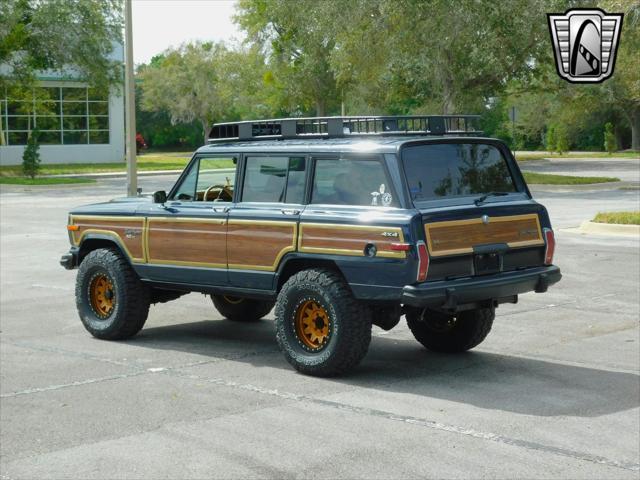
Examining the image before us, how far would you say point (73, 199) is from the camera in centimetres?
3347

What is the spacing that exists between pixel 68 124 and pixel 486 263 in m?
57.1

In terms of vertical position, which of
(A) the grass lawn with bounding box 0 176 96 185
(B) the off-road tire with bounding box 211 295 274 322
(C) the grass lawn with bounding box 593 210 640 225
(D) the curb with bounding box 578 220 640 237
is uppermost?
(A) the grass lawn with bounding box 0 176 96 185

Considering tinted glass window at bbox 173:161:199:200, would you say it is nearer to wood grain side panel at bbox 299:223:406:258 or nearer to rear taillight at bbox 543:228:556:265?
wood grain side panel at bbox 299:223:406:258

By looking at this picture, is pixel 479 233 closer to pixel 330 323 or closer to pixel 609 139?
pixel 330 323

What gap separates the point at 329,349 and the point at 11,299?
6259 mm

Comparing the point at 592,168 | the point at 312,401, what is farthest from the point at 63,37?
the point at 312,401

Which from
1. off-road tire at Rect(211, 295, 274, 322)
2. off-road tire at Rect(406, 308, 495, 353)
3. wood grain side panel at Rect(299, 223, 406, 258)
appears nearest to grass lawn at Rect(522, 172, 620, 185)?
off-road tire at Rect(211, 295, 274, 322)

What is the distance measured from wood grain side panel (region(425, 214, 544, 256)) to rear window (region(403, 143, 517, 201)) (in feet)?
1.12

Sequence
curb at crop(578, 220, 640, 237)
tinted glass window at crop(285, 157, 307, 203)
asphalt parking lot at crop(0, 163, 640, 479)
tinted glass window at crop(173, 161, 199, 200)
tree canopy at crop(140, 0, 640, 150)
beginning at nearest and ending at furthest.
Answer: asphalt parking lot at crop(0, 163, 640, 479) → tinted glass window at crop(285, 157, 307, 203) → tinted glass window at crop(173, 161, 199, 200) → curb at crop(578, 220, 640, 237) → tree canopy at crop(140, 0, 640, 150)

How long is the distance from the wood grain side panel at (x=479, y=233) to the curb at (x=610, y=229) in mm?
11783

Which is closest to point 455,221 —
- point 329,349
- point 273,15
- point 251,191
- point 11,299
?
point 329,349

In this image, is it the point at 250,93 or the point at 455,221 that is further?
the point at 250,93

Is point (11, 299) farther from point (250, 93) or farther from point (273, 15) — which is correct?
point (250, 93)

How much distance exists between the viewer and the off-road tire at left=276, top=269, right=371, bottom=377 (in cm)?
889
